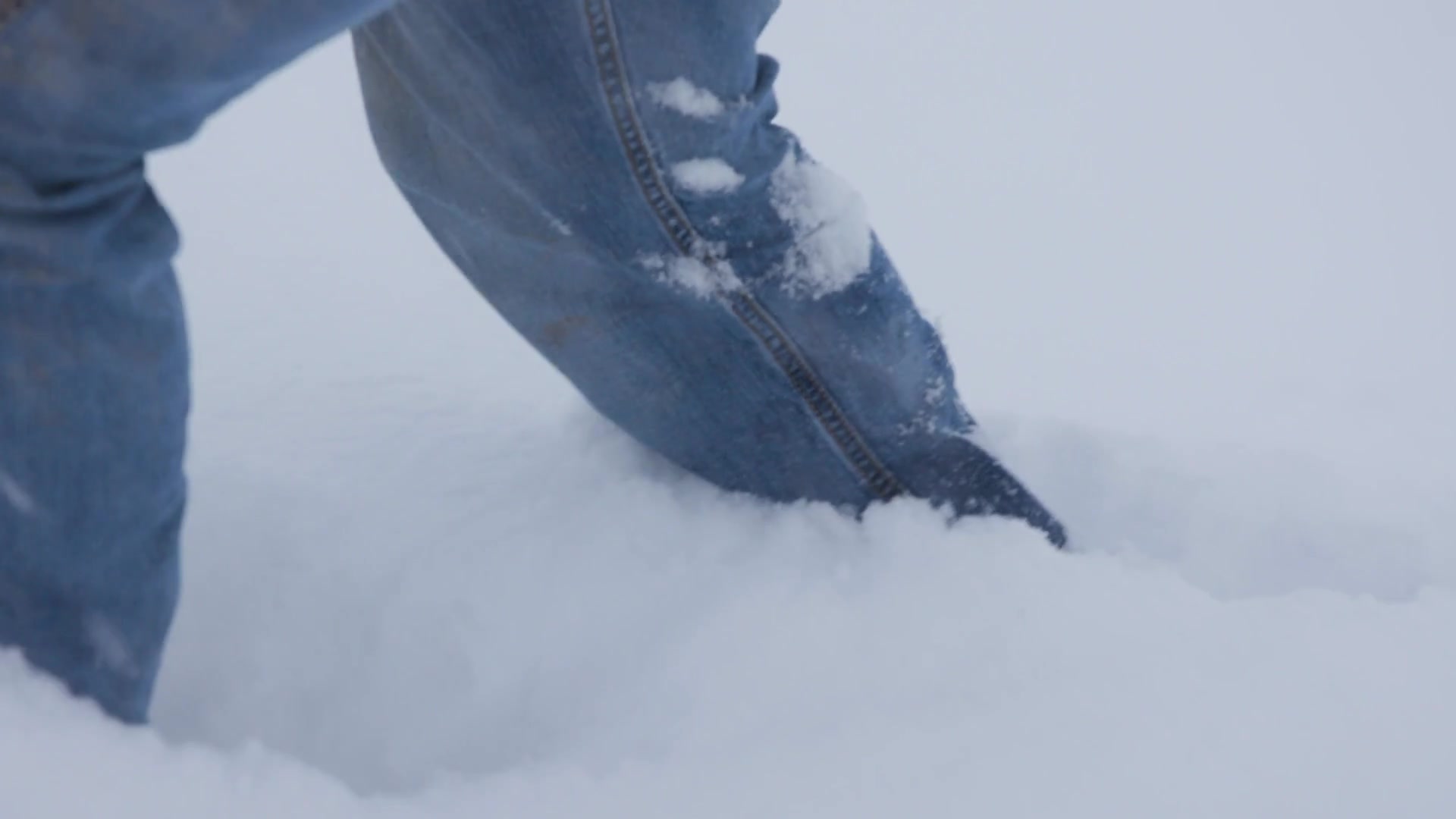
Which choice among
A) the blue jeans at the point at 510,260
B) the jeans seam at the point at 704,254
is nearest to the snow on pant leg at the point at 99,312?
the blue jeans at the point at 510,260

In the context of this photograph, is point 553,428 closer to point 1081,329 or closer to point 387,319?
point 387,319

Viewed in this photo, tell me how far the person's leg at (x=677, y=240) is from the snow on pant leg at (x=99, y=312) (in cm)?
20

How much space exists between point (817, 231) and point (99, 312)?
43 cm

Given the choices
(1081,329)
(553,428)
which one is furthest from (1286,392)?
(553,428)

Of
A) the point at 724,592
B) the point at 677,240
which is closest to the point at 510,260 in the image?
the point at 677,240

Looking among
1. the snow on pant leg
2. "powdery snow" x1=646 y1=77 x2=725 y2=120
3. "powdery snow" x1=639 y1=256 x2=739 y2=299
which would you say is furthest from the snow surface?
"powdery snow" x1=646 y1=77 x2=725 y2=120

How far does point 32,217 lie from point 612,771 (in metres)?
0.35

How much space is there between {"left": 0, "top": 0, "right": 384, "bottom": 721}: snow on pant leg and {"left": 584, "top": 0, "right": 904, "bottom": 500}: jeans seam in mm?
198

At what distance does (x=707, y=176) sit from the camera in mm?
747

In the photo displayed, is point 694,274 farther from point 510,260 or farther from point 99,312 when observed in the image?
point 99,312

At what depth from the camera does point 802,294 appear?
798mm

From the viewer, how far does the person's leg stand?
70cm

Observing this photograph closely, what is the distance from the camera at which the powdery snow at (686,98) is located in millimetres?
709

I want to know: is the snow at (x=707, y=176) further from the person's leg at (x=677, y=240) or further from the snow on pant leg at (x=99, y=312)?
the snow on pant leg at (x=99, y=312)
